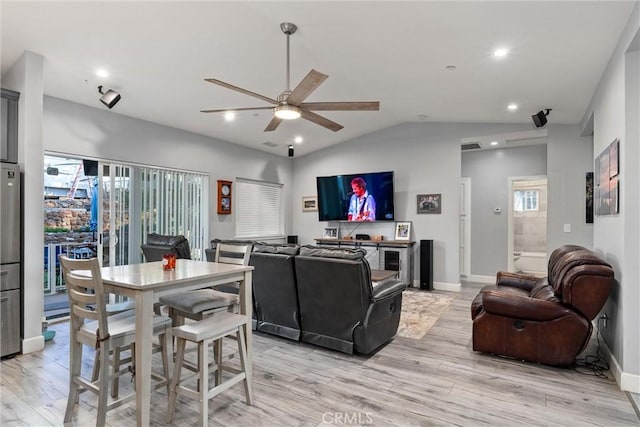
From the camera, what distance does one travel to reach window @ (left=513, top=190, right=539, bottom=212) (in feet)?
28.1

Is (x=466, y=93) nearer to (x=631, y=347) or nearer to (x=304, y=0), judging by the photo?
(x=304, y=0)

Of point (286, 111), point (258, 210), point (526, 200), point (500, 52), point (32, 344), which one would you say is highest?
point (500, 52)

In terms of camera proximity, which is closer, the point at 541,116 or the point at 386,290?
the point at 386,290

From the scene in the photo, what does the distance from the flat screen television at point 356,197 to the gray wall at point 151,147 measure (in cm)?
124

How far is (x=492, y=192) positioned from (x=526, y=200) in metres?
2.22

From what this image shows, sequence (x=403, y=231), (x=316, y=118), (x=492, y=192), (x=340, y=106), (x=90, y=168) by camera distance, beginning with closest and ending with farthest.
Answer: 1. (x=340, y=106)
2. (x=316, y=118)
3. (x=90, y=168)
4. (x=403, y=231)
5. (x=492, y=192)

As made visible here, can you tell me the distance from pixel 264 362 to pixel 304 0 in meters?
3.01

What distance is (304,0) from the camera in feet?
8.95

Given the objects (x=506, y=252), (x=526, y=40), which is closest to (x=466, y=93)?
(x=526, y=40)

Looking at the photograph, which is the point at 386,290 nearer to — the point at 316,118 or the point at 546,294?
the point at 546,294

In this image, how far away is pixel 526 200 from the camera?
28.3 ft
